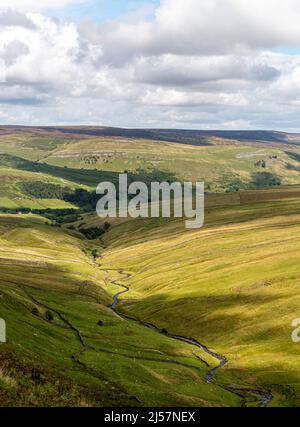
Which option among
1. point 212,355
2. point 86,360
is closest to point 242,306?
point 212,355

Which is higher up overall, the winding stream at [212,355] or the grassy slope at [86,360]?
the grassy slope at [86,360]

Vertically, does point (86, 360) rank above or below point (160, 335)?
above

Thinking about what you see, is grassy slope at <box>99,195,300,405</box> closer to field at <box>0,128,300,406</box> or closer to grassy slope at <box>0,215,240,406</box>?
field at <box>0,128,300,406</box>

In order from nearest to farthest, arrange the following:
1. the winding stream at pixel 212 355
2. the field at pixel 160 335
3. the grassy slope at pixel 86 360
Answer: the grassy slope at pixel 86 360 < the field at pixel 160 335 < the winding stream at pixel 212 355

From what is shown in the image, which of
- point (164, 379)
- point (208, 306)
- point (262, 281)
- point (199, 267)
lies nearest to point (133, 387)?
point (164, 379)

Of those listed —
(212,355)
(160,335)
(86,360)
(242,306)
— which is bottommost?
(160,335)

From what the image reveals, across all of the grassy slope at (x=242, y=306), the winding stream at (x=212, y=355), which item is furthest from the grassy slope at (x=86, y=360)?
the grassy slope at (x=242, y=306)

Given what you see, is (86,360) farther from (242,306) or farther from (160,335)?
(242,306)

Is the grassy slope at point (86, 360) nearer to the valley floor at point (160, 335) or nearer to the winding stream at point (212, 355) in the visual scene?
the valley floor at point (160, 335)

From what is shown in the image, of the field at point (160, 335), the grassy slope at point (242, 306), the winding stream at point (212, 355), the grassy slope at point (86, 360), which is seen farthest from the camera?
the grassy slope at point (242, 306)
